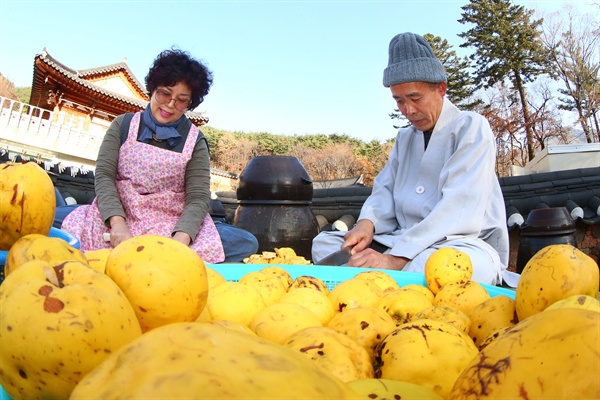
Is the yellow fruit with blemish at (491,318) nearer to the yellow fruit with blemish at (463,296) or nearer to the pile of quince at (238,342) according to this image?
the pile of quince at (238,342)

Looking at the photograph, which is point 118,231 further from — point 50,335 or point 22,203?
point 50,335

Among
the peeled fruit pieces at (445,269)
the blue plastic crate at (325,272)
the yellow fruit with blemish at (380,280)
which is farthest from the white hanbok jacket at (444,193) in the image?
the yellow fruit with blemish at (380,280)

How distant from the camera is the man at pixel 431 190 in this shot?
9.32ft

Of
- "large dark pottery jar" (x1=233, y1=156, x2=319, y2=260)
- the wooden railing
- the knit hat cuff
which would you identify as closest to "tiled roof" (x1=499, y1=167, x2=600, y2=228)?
"large dark pottery jar" (x1=233, y1=156, x2=319, y2=260)

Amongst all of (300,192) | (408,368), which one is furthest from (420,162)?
(408,368)

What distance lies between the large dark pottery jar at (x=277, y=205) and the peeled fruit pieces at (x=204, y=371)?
15.1 feet

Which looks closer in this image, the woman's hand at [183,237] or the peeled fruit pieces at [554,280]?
the peeled fruit pieces at [554,280]

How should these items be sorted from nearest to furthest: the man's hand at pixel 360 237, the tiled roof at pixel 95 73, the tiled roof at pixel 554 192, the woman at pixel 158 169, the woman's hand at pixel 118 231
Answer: the woman's hand at pixel 118 231 < the woman at pixel 158 169 < the man's hand at pixel 360 237 < the tiled roof at pixel 554 192 < the tiled roof at pixel 95 73

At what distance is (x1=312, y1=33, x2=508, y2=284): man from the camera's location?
284 centimetres

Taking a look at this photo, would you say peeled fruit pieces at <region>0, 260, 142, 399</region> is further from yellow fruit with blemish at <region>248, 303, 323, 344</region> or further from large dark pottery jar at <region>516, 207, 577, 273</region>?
large dark pottery jar at <region>516, 207, 577, 273</region>

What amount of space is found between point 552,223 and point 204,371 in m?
5.10

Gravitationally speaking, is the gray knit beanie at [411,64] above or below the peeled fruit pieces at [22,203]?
above

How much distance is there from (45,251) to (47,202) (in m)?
0.24

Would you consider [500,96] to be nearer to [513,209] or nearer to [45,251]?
[513,209]
